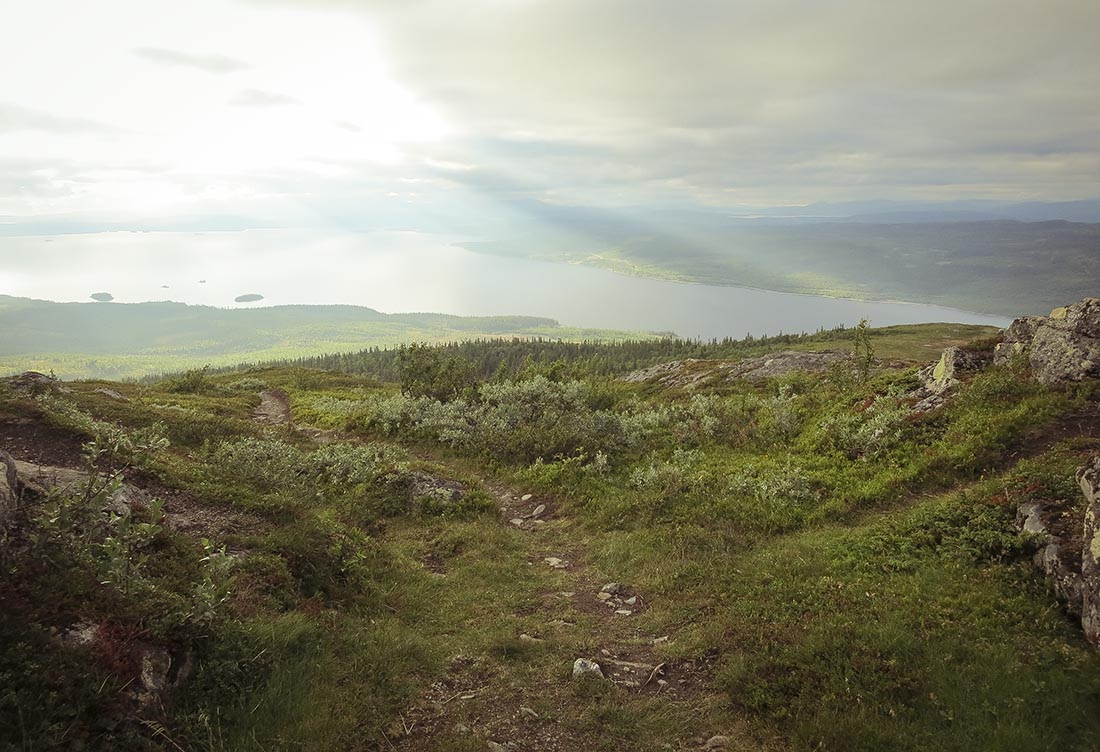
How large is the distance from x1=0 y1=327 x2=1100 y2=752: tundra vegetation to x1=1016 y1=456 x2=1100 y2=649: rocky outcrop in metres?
0.28

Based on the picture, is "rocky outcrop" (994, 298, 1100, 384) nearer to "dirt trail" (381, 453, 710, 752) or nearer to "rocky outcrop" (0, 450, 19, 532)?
"dirt trail" (381, 453, 710, 752)

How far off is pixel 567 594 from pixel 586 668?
10.6ft

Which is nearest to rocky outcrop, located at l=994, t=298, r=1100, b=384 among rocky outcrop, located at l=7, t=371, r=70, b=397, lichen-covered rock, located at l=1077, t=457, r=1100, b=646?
lichen-covered rock, located at l=1077, t=457, r=1100, b=646

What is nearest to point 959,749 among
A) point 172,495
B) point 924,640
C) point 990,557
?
point 924,640

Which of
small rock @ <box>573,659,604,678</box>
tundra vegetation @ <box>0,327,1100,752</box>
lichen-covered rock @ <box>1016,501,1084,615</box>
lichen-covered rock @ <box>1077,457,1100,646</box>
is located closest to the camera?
tundra vegetation @ <box>0,327,1100,752</box>

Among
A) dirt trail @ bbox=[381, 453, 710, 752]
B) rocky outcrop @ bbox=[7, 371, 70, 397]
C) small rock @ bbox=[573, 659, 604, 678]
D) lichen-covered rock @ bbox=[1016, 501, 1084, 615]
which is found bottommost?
dirt trail @ bbox=[381, 453, 710, 752]

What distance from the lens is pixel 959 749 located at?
609 cm

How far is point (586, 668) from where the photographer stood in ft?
27.2

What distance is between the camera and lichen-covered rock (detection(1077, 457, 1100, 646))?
7.28 m

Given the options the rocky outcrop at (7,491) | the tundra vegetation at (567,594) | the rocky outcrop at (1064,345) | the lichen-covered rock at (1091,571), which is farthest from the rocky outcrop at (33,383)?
the rocky outcrop at (1064,345)

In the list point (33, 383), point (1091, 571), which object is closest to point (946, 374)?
point (1091, 571)

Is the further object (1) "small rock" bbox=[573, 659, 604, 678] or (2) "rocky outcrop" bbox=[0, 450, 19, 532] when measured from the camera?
(1) "small rock" bbox=[573, 659, 604, 678]

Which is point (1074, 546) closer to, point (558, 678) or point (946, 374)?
point (558, 678)

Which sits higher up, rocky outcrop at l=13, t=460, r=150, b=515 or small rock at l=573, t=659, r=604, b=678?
rocky outcrop at l=13, t=460, r=150, b=515
